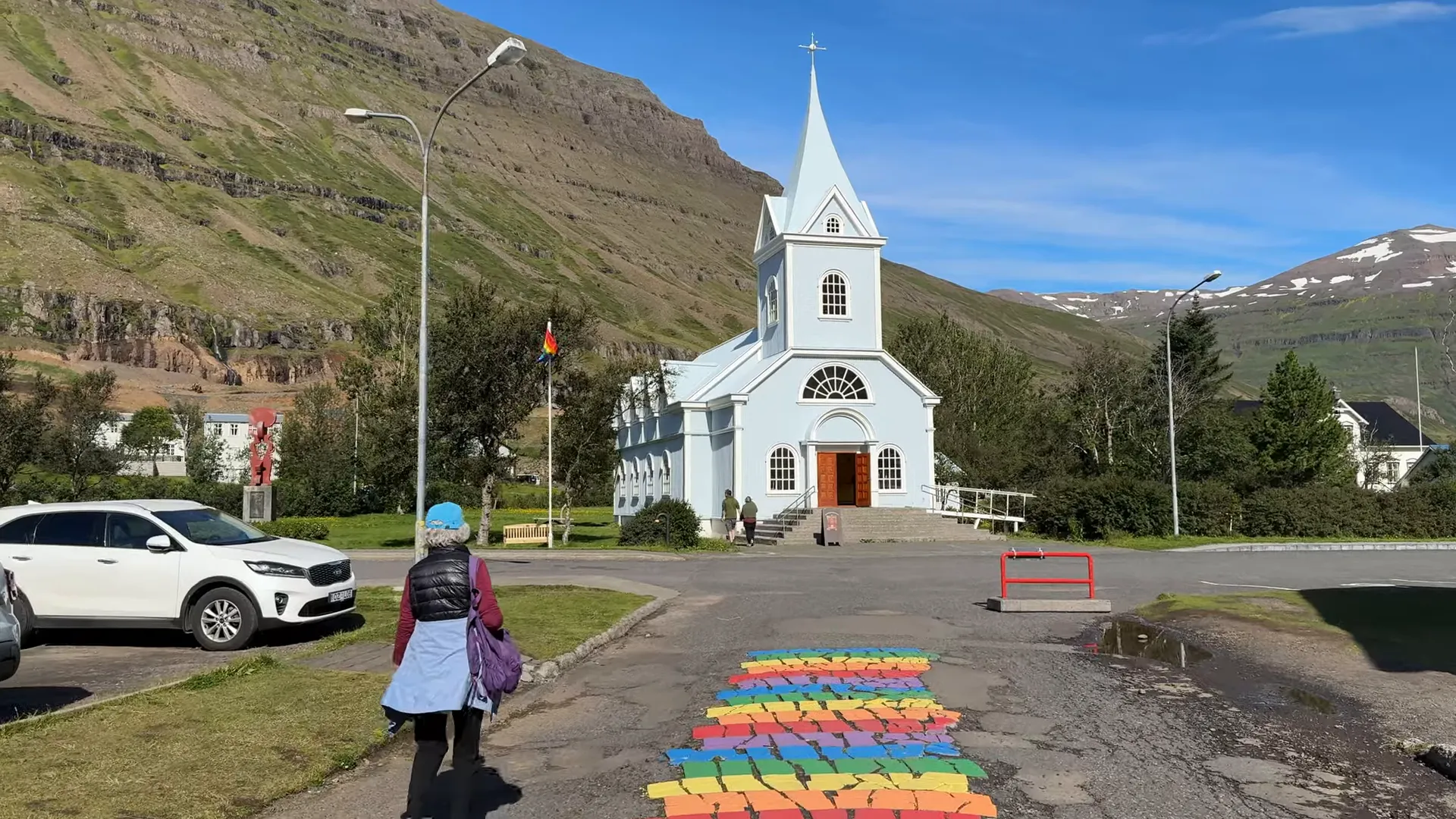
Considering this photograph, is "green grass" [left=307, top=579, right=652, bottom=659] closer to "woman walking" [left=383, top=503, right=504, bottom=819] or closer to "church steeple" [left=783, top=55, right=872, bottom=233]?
"woman walking" [left=383, top=503, right=504, bottom=819]

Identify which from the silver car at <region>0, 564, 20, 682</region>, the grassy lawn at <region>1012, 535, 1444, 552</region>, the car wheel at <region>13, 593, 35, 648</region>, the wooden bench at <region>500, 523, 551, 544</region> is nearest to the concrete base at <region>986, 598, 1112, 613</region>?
the silver car at <region>0, 564, 20, 682</region>

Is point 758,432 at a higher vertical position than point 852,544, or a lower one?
higher

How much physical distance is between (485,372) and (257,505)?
10.6 meters

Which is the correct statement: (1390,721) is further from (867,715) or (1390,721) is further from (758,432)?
(758,432)

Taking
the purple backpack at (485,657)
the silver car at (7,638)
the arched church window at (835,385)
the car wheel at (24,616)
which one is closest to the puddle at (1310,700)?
the purple backpack at (485,657)

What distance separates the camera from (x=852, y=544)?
33.8 meters

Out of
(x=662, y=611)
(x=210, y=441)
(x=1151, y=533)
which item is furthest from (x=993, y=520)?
(x=210, y=441)

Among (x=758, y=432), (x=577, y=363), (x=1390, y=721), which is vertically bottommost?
(x=1390, y=721)

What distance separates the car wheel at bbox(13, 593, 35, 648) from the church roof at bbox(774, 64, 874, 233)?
31.0m

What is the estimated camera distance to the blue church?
3809cm

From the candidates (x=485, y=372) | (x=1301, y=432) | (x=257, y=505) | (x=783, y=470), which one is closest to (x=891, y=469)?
(x=783, y=470)

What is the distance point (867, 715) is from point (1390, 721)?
4092 millimetres

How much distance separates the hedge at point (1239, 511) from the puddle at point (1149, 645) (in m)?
21.3

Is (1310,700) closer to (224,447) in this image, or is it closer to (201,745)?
(201,745)
